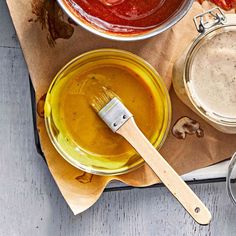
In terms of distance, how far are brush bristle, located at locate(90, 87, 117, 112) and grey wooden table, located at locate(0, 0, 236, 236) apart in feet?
0.37

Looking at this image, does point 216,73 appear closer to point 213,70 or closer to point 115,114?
point 213,70

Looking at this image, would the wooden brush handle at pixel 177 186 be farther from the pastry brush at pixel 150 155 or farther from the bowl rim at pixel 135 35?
the bowl rim at pixel 135 35

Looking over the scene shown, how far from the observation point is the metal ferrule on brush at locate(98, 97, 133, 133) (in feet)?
3.38

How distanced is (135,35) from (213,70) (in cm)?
12

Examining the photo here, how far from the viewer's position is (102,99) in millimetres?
1050

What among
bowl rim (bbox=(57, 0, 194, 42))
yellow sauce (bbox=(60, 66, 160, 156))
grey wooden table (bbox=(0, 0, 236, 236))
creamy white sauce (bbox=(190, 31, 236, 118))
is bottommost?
grey wooden table (bbox=(0, 0, 236, 236))

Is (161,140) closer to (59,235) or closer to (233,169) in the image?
(233,169)

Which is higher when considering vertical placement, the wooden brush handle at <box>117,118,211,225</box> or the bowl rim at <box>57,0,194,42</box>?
the bowl rim at <box>57,0,194,42</box>

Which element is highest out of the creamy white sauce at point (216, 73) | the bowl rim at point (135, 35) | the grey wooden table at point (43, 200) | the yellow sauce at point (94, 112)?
the bowl rim at point (135, 35)

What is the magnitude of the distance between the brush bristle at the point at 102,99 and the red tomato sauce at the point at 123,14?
0.33ft

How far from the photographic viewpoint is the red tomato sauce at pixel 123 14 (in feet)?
3.30

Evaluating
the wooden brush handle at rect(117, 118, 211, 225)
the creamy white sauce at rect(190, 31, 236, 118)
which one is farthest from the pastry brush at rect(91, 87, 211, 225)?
the creamy white sauce at rect(190, 31, 236, 118)

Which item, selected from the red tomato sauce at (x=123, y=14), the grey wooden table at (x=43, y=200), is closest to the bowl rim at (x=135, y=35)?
the red tomato sauce at (x=123, y=14)

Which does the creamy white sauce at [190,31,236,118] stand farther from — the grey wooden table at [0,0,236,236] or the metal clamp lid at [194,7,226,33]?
the grey wooden table at [0,0,236,236]
